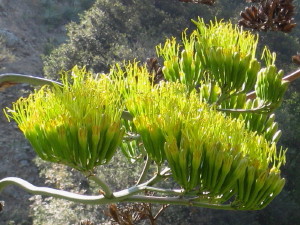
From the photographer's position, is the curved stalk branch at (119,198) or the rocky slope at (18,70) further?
the rocky slope at (18,70)

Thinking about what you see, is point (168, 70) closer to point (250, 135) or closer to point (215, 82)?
point (215, 82)

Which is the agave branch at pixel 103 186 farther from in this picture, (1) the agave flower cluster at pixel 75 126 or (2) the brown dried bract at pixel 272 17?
(2) the brown dried bract at pixel 272 17

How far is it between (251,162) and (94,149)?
1.11 feet

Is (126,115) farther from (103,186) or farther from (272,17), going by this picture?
(272,17)

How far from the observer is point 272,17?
178 centimetres

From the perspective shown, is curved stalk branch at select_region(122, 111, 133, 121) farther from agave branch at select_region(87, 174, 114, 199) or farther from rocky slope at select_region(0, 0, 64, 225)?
rocky slope at select_region(0, 0, 64, 225)

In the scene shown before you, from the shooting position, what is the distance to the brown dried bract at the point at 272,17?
1.76 meters

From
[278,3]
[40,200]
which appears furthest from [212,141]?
[40,200]

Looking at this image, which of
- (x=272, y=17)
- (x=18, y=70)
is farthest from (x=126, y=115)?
(x=18, y=70)

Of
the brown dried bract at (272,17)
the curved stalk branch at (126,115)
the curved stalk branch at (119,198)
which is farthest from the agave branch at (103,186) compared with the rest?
the brown dried bract at (272,17)

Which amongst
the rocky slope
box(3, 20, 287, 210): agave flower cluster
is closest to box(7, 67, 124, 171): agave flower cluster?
box(3, 20, 287, 210): agave flower cluster

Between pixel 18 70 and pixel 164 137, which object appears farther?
pixel 18 70

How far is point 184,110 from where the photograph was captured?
1.21m

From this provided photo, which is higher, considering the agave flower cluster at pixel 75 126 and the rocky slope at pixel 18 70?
the agave flower cluster at pixel 75 126
